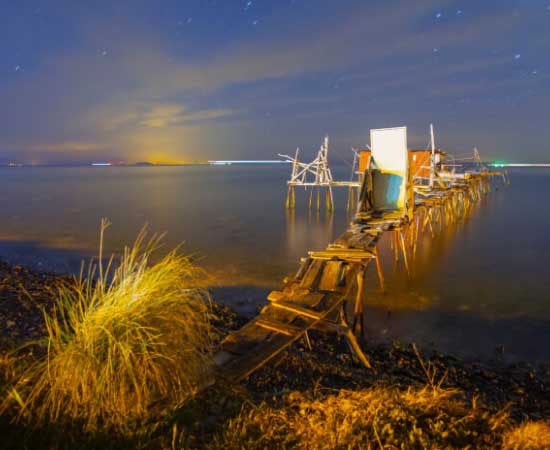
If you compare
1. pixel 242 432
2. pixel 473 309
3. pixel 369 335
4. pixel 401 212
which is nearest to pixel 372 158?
pixel 401 212

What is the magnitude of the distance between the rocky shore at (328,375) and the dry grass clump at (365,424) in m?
0.21

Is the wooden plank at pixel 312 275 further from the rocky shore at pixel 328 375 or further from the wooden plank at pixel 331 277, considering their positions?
the rocky shore at pixel 328 375

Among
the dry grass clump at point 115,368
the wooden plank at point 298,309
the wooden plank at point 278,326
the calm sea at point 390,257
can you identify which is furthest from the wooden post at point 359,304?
the dry grass clump at point 115,368

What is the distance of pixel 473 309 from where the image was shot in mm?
8891

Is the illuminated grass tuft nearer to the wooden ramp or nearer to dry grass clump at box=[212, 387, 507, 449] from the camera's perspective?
dry grass clump at box=[212, 387, 507, 449]

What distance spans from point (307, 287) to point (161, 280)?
115 inches

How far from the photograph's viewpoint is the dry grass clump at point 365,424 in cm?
271

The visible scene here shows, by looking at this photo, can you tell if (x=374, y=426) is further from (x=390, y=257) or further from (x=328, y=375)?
(x=390, y=257)

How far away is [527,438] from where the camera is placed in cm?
281

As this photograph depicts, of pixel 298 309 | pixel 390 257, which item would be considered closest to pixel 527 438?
pixel 298 309

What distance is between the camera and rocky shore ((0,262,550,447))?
314cm

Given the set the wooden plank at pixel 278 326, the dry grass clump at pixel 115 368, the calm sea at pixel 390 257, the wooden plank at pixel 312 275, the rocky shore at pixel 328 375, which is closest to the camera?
the dry grass clump at pixel 115 368

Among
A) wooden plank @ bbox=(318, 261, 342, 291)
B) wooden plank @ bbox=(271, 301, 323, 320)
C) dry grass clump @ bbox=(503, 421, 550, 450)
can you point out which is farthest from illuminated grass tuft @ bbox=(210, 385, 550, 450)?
wooden plank @ bbox=(318, 261, 342, 291)

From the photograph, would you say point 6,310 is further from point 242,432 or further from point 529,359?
point 529,359
